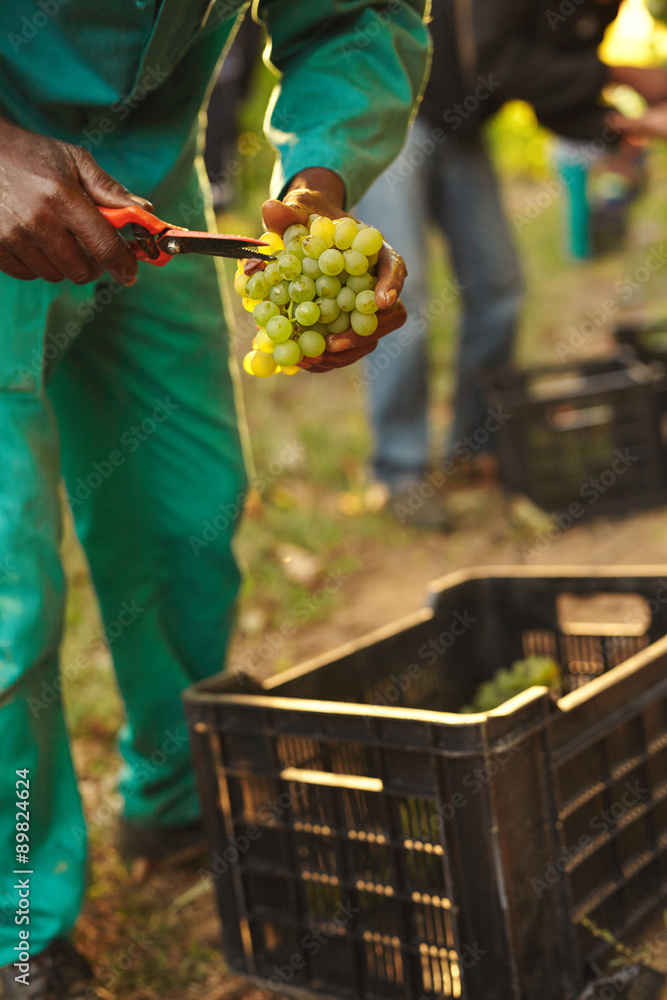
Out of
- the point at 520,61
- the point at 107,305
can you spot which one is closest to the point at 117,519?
the point at 107,305

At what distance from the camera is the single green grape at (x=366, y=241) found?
1.13m

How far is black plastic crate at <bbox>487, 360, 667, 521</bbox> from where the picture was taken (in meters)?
3.09

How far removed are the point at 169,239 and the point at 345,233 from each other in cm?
20

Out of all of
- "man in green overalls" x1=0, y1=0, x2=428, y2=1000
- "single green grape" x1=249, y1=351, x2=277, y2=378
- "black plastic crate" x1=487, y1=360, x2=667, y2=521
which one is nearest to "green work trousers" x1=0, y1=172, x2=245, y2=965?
"man in green overalls" x1=0, y1=0, x2=428, y2=1000

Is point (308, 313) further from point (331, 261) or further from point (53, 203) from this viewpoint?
point (53, 203)

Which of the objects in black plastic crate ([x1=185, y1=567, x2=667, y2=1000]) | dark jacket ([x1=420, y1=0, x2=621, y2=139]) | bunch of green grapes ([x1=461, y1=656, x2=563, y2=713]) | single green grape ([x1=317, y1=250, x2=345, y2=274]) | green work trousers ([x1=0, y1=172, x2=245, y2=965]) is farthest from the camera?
dark jacket ([x1=420, y1=0, x2=621, y2=139])

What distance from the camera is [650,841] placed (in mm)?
1449

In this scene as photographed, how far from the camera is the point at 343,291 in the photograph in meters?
1.15

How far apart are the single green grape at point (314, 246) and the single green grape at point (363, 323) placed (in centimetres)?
8

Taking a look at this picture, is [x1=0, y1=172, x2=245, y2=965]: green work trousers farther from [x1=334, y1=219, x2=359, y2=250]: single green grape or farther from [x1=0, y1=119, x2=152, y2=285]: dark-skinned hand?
[x1=334, y1=219, x2=359, y2=250]: single green grape

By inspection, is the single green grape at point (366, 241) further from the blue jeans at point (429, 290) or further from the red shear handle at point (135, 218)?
the blue jeans at point (429, 290)

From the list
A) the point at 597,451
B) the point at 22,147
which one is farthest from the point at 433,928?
the point at 597,451

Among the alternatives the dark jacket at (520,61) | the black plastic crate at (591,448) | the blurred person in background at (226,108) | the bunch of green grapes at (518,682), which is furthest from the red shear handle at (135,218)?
the blurred person in background at (226,108)

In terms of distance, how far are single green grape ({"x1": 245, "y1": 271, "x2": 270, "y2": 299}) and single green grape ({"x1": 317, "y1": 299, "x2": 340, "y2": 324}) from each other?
0.06 m
